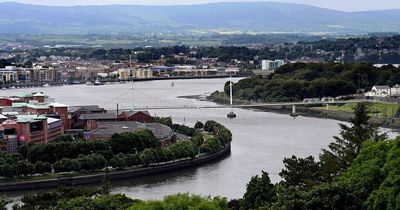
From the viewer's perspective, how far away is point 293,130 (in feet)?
40.1

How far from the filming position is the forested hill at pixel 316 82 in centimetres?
1755

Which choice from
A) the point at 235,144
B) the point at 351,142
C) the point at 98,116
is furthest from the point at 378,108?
the point at 351,142

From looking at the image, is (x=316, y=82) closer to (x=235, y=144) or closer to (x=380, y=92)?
(x=380, y=92)

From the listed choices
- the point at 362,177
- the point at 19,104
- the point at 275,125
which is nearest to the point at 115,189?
the point at 362,177

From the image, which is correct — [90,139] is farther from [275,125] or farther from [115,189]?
[275,125]

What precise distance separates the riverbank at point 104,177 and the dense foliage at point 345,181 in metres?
2.51

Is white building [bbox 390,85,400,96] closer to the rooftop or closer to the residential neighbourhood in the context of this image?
the residential neighbourhood

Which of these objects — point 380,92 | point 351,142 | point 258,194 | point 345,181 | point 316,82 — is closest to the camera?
point 345,181

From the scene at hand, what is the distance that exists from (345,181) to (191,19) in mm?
88744

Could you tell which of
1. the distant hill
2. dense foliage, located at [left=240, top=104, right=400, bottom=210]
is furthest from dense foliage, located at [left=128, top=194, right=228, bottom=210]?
the distant hill

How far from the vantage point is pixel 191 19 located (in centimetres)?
9306

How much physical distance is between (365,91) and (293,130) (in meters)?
6.14

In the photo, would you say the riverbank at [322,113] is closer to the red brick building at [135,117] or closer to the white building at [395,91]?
the white building at [395,91]

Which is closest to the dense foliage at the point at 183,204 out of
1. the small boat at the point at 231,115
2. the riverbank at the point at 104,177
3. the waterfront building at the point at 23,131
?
the riverbank at the point at 104,177
